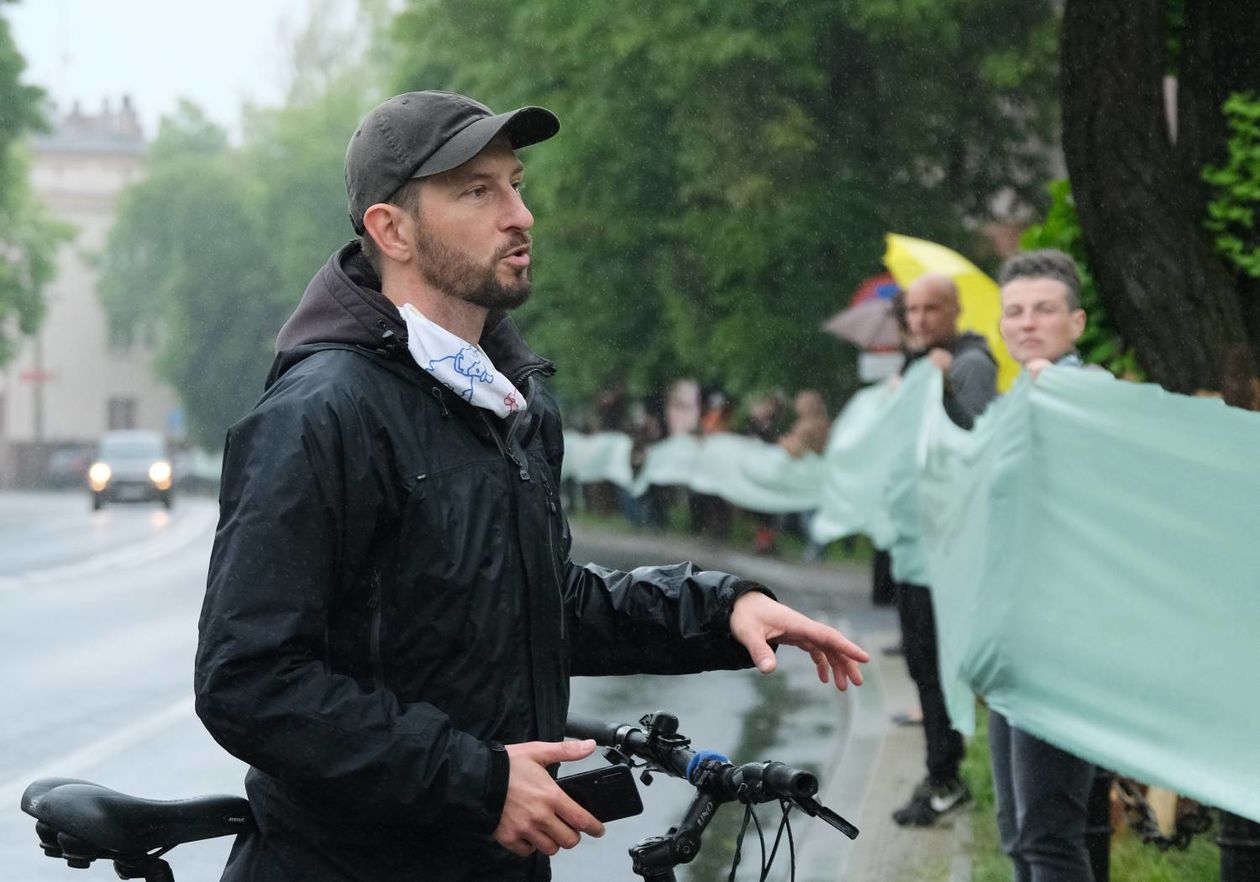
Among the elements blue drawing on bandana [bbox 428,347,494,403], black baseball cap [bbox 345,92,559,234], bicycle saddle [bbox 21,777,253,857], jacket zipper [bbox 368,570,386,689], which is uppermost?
black baseball cap [bbox 345,92,559,234]

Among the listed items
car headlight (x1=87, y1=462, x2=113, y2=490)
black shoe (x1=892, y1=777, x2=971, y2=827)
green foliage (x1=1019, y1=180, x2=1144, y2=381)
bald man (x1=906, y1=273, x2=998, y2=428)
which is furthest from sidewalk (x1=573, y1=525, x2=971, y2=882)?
car headlight (x1=87, y1=462, x2=113, y2=490)

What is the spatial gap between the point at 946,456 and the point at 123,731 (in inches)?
188

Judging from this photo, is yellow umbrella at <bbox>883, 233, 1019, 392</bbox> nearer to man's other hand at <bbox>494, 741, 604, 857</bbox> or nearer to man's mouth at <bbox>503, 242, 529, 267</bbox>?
man's mouth at <bbox>503, 242, 529, 267</bbox>

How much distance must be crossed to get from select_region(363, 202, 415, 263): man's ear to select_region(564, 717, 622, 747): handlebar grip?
2.46ft

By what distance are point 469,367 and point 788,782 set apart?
28.6 inches

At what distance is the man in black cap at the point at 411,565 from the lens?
8.95 feet

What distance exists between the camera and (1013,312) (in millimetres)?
5566

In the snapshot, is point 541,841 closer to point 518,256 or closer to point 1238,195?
point 518,256

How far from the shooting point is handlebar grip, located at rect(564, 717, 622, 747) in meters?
3.24

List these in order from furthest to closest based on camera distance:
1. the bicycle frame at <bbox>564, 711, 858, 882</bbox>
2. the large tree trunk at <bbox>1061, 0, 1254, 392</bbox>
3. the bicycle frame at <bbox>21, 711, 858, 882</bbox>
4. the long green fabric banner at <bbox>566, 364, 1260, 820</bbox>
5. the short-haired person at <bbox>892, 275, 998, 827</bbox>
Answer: the short-haired person at <bbox>892, 275, 998, 827</bbox> < the large tree trunk at <bbox>1061, 0, 1254, 392</bbox> < the long green fabric banner at <bbox>566, 364, 1260, 820</bbox> < the bicycle frame at <bbox>21, 711, 858, 882</bbox> < the bicycle frame at <bbox>564, 711, 858, 882</bbox>

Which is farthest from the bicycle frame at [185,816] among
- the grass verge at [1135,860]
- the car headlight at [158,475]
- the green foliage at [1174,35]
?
the car headlight at [158,475]

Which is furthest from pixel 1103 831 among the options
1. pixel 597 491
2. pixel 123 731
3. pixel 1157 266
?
pixel 597 491

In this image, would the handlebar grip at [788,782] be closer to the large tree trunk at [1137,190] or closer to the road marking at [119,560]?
the large tree trunk at [1137,190]

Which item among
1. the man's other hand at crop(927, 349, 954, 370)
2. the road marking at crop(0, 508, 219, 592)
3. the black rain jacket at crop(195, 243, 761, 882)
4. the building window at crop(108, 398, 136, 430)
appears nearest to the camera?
the black rain jacket at crop(195, 243, 761, 882)
